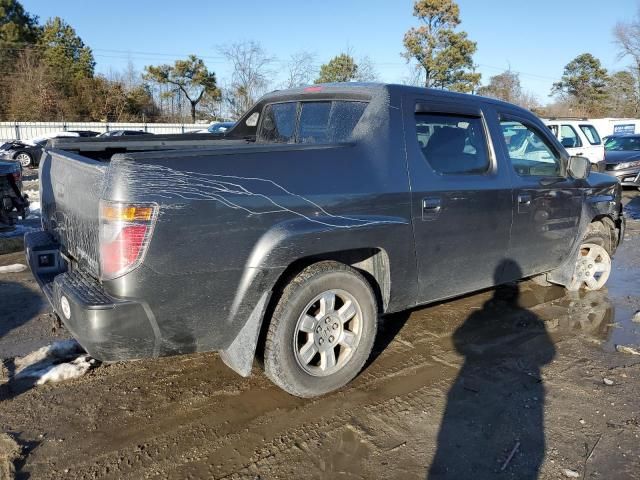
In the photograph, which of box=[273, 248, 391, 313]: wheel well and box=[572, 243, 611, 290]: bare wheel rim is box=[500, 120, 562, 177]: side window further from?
box=[273, 248, 391, 313]: wheel well

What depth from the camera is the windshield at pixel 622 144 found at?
17.0 meters

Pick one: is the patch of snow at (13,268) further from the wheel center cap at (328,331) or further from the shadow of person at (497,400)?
the shadow of person at (497,400)

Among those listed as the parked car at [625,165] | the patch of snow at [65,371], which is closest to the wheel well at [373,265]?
the patch of snow at [65,371]

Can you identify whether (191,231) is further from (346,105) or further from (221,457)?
(346,105)

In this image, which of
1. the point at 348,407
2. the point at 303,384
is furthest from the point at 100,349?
the point at 348,407

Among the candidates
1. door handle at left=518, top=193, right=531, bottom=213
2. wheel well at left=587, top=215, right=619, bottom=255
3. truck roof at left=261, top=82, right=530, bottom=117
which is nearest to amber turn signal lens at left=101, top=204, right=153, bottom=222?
truck roof at left=261, top=82, right=530, bottom=117

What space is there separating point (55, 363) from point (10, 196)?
15.2 ft

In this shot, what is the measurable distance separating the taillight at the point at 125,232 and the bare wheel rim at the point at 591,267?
15.2 ft

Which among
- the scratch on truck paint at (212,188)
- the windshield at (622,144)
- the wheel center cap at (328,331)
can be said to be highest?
the windshield at (622,144)

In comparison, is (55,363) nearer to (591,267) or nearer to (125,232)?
(125,232)

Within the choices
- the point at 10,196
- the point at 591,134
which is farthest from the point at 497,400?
the point at 591,134

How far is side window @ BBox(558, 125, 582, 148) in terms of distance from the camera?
50.8 feet

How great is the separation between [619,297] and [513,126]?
8.41ft

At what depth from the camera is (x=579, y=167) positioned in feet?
15.8
